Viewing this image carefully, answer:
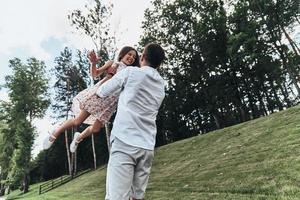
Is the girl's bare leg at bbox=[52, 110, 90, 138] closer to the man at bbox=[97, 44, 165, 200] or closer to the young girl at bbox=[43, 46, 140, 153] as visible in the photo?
the young girl at bbox=[43, 46, 140, 153]

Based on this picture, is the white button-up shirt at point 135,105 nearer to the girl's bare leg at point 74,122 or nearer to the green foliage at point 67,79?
the girl's bare leg at point 74,122

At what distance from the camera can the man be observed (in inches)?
106

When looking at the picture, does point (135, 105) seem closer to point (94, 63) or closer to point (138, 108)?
point (138, 108)

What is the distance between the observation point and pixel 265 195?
5238mm

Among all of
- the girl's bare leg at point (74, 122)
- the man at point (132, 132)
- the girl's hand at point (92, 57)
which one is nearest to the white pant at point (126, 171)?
the man at point (132, 132)

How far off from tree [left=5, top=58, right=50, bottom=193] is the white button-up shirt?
115 feet

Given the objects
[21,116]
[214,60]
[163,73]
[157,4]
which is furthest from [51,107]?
[214,60]

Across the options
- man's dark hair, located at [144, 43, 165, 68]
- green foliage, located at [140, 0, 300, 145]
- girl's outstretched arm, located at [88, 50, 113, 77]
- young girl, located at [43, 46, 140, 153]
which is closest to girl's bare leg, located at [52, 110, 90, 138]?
young girl, located at [43, 46, 140, 153]

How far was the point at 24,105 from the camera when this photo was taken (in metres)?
37.9

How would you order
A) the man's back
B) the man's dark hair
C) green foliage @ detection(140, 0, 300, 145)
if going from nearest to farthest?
the man's back < the man's dark hair < green foliage @ detection(140, 0, 300, 145)

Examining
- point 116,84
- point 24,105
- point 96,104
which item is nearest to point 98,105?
point 96,104

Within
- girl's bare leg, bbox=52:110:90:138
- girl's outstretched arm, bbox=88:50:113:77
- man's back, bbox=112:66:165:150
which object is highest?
girl's outstretched arm, bbox=88:50:113:77

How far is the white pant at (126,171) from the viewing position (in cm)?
265

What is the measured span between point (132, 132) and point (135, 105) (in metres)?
Result: 0.25
